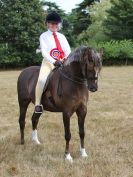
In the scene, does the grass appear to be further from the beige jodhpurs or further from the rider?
the rider

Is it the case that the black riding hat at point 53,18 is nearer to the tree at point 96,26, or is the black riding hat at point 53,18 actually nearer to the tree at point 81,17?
the tree at point 96,26

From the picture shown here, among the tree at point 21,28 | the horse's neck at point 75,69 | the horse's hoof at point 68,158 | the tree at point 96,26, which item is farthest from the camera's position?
the tree at point 96,26

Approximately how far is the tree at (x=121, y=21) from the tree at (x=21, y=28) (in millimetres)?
11719

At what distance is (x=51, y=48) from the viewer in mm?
7352

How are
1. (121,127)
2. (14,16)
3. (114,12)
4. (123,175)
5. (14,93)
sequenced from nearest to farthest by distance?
(123,175) < (121,127) < (14,93) < (14,16) < (114,12)

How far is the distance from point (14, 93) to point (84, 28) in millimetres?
48538

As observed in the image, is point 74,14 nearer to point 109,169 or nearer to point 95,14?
point 95,14

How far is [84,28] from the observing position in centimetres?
6531

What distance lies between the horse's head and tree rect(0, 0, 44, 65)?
122ft

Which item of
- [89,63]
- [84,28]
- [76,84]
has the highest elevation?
[89,63]

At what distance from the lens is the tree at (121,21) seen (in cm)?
5247

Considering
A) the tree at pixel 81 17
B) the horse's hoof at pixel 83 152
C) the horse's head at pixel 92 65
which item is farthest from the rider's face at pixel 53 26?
the tree at pixel 81 17

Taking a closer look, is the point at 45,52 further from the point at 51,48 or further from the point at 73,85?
the point at 73,85

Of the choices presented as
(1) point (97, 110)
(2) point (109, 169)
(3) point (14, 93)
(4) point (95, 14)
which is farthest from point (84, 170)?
(4) point (95, 14)
